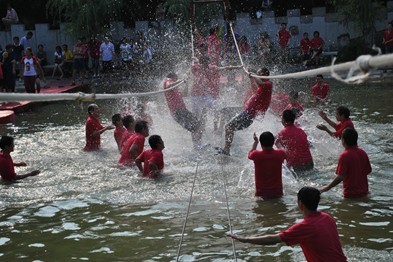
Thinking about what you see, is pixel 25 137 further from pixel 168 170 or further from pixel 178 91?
pixel 168 170

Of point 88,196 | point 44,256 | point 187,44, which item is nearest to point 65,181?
point 88,196

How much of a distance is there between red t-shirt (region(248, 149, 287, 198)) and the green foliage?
16661 mm

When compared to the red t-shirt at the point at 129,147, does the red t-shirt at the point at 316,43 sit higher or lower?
higher

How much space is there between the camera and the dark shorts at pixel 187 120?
37.7 feet

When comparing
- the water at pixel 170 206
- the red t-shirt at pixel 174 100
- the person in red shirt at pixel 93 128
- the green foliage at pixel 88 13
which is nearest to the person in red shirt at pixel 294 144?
the water at pixel 170 206

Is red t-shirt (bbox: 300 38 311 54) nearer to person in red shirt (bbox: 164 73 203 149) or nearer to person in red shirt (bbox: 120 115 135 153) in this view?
person in red shirt (bbox: 164 73 203 149)

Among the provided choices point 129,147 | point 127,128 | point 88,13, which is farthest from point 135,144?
point 88,13

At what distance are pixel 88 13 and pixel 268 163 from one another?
666 inches

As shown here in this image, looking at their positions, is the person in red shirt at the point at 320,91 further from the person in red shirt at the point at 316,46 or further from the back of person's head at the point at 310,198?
the back of person's head at the point at 310,198

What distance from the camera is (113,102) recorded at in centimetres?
1817

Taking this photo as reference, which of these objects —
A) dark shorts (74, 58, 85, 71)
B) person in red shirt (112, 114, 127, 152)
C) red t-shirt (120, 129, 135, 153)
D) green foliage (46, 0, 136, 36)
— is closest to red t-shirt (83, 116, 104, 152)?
person in red shirt (112, 114, 127, 152)

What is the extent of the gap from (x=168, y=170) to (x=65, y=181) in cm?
148

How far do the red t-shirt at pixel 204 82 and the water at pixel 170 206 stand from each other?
81 cm

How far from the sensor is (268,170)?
7.92 meters
